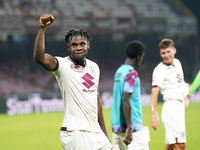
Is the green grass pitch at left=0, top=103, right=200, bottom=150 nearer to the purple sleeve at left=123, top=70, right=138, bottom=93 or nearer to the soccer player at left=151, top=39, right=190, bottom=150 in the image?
the soccer player at left=151, top=39, right=190, bottom=150

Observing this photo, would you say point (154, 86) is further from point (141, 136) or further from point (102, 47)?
point (102, 47)

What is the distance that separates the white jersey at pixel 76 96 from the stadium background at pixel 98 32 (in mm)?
15513

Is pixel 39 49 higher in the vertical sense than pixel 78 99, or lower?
higher

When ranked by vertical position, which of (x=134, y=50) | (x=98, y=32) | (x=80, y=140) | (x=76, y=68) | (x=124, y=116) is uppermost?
(x=98, y=32)

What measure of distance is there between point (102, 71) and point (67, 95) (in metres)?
24.6

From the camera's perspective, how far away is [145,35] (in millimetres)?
28172

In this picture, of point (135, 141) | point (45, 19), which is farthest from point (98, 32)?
point (45, 19)

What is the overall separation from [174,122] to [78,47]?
281 cm

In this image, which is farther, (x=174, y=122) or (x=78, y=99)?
(x=174, y=122)

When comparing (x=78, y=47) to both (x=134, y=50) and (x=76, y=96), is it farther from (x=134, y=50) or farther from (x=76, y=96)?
(x=134, y=50)

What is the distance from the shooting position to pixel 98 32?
2416cm

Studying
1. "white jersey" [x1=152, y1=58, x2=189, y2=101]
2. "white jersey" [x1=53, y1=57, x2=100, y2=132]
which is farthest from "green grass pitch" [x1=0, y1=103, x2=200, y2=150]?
"white jersey" [x1=53, y1=57, x2=100, y2=132]

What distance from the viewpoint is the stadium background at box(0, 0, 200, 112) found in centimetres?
2228

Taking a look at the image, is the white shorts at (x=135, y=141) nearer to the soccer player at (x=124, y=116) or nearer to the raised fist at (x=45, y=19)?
the soccer player at (x=124, y=116)
